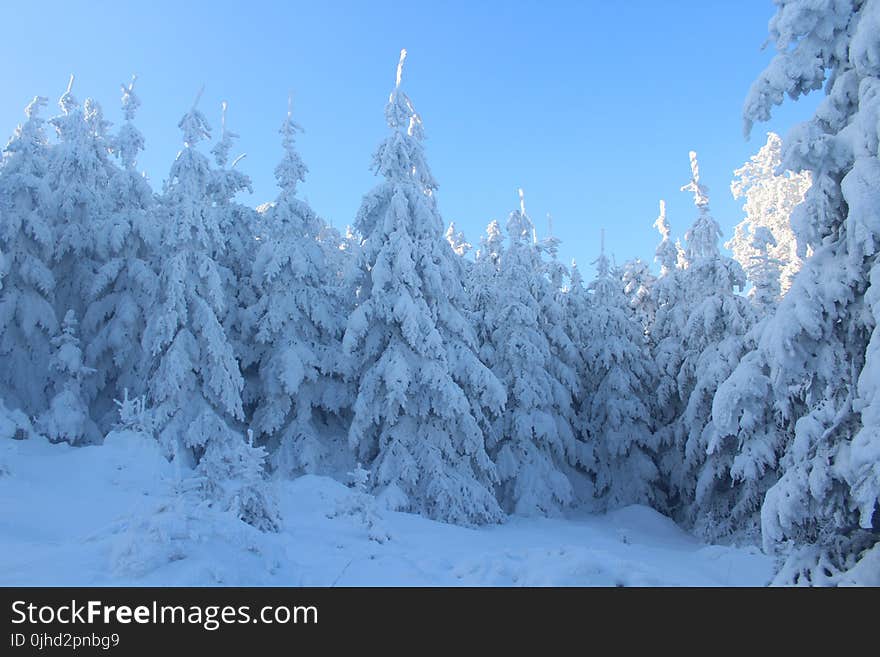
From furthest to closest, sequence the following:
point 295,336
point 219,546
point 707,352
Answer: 1. point 707,352
2. point 295,336
3. point 219,546

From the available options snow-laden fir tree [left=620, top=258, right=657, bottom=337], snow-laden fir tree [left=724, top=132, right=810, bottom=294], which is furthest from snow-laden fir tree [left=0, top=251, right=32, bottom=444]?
snow-laden fir tree [left=724, top=132, right=810, bottom=294]

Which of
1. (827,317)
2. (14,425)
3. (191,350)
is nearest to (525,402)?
(191,350)

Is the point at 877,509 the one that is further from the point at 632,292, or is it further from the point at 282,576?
the point at 632,292

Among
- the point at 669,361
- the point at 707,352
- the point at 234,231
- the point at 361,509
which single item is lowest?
the point at 361,509

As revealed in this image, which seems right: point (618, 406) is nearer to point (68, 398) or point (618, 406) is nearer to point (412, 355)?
point (412, 355)

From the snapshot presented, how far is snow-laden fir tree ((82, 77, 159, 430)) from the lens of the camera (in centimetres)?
2206

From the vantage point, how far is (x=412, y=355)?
19.9 metres

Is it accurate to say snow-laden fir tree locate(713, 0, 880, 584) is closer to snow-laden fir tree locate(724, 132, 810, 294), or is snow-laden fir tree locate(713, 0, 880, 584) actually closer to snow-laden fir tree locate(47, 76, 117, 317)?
snow-laden fir tree locate(47, 76, 117, 317)

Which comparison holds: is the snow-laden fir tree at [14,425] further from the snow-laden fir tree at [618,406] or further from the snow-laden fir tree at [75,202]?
the snow-laden fir tree at [618,406]

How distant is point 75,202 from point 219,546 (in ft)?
67.7

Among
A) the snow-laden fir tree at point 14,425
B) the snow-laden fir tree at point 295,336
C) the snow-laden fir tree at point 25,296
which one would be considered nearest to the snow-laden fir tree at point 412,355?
the snow-laden fir tree at point 295,336

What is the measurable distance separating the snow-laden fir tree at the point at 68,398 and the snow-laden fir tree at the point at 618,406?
20854 millimetres

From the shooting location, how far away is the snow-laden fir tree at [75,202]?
23328 millimetres

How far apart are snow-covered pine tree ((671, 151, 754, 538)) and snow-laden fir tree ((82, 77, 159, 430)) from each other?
67.0ft
